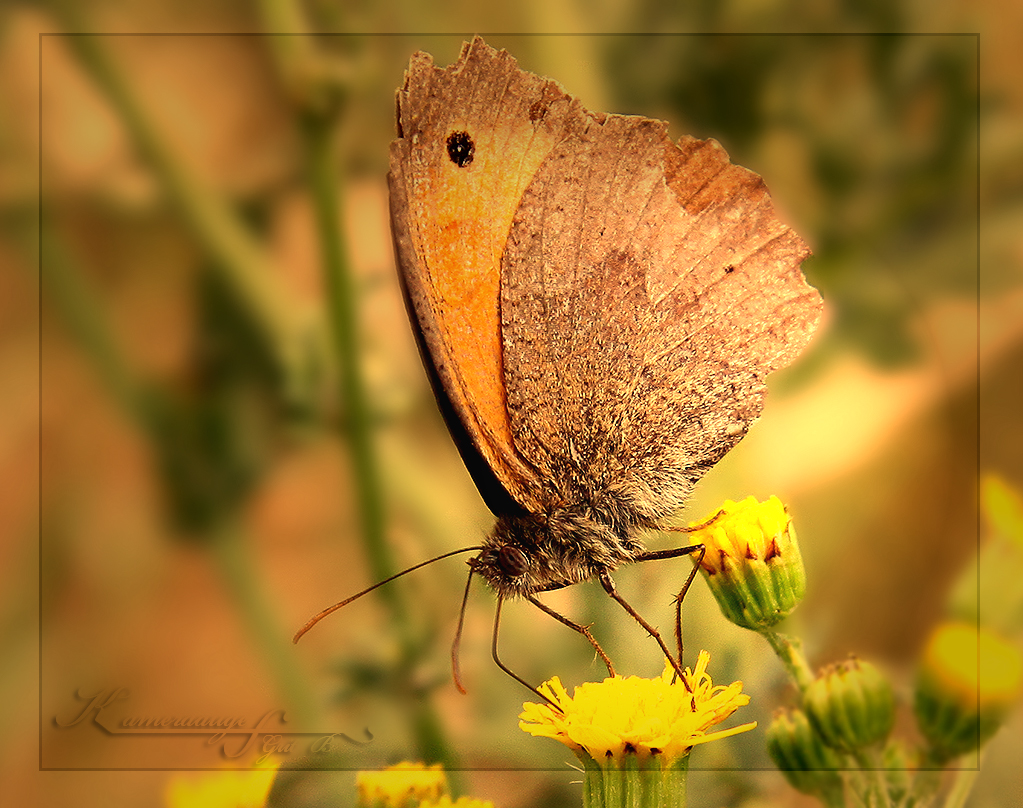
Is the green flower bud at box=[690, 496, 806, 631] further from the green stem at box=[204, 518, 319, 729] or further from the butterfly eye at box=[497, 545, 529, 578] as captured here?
the green stem at box=[204, 518, 319, 729]

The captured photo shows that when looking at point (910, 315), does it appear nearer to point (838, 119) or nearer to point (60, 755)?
point (838, 119)

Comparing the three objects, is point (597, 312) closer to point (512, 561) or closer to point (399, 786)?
point (512, 561)

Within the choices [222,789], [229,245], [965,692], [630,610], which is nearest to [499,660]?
[630,610]

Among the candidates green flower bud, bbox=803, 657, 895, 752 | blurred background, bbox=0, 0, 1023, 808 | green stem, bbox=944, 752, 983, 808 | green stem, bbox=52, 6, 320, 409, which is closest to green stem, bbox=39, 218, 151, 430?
blurred background, bbox=0, 0, 1023, 808

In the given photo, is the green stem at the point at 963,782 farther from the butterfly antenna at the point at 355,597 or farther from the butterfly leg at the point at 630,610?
the butterfly antenna at the point at 355,597
